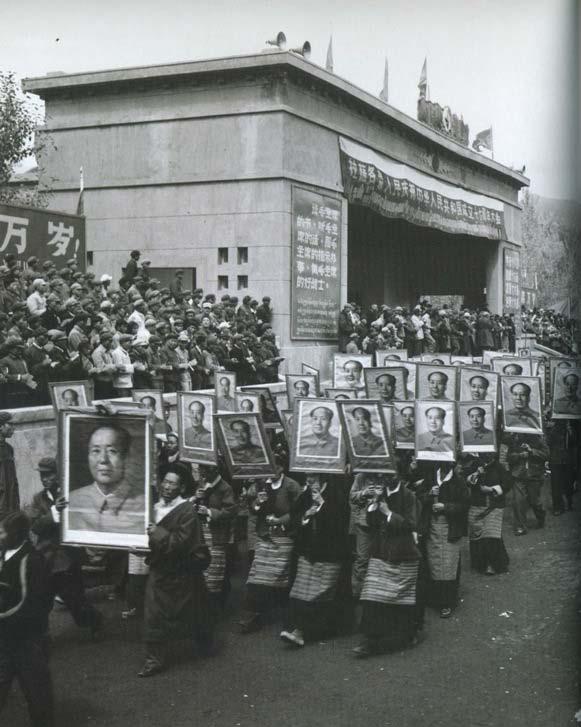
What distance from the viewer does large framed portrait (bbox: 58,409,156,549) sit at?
24.6 feet

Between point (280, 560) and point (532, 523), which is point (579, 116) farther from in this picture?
point (532, 523)

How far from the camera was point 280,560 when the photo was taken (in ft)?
29.7

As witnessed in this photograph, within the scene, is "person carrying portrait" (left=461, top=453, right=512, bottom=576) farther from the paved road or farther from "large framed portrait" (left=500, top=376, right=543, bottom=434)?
"large framed portrait" (left=500, top=376, right=543, bottom=434)

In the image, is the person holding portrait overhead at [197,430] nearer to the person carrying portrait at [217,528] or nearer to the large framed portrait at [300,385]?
the person carrying portrait at [217,528]

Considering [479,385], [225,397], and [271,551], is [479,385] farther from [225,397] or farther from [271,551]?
[271,551]

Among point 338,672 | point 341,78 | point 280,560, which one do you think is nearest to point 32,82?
point 341,78

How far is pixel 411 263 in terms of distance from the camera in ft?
132

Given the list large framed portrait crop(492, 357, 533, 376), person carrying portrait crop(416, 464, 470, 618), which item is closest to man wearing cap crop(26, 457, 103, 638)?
person carrying portrait crop(416, 464, 470, 618)

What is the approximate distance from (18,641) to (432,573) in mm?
4733

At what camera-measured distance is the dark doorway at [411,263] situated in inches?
1462

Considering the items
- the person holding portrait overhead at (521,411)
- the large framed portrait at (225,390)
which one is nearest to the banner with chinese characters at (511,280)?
the person holding portrait overhead at (521,411)

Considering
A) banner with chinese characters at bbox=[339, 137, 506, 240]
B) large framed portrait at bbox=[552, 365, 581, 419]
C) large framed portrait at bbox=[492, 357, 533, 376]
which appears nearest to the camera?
large framed portrait at bbox=[552, 365, 581, 419]

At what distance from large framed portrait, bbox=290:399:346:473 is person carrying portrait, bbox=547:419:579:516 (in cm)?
567

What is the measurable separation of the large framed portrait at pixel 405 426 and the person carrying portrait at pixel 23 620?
18.5 feet
